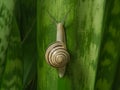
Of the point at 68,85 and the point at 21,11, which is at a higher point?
the point at 21,11

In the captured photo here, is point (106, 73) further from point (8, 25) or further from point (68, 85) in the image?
point (8, 25)

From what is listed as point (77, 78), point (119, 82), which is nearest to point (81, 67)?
point (77, 78)

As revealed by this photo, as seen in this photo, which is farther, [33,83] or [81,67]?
[33,83]

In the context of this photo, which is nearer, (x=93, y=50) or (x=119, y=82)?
(x=93, y=50)

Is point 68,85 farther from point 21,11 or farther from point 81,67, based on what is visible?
point 21,11

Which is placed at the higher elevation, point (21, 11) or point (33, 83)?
point (21, 11)

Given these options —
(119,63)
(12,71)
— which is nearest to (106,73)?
(119,63)
